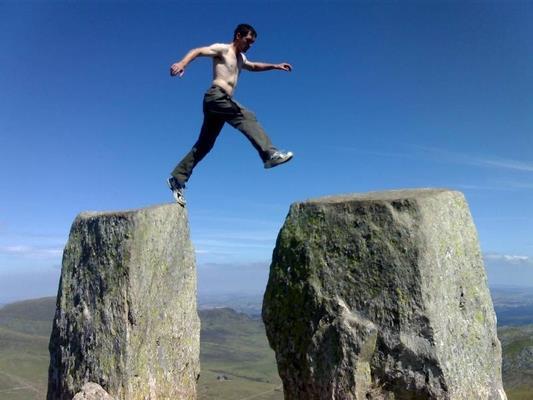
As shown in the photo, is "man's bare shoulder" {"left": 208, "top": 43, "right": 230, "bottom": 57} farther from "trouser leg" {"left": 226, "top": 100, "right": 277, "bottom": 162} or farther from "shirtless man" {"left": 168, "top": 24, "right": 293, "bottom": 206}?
"trouser leg" {"left": 226, "top": 100, "right": 277, "bottom": 162}

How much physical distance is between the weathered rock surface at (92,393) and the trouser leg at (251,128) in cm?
605

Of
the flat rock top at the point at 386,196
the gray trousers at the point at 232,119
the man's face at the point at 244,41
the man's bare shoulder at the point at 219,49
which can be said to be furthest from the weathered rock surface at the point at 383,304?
the man's face at the point at 244,41

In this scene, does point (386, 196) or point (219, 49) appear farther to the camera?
point (219, 49)

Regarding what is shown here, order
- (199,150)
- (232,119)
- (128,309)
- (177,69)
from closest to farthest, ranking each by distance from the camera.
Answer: (177,69) < (128,309) < (232,119) < (199,150)

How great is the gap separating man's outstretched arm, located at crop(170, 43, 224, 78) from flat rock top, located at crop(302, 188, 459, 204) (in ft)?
13.0

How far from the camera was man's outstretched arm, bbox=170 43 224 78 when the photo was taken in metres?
11.5

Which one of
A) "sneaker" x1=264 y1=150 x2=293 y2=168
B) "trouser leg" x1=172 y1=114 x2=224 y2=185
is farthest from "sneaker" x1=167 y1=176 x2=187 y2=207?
"sneaker" x1=264 y1=150 x2=293 y2=168

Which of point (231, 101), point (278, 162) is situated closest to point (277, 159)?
point (278, 162)

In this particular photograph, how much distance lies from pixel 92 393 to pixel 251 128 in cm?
667

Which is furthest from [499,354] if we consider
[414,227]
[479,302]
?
[414,227]

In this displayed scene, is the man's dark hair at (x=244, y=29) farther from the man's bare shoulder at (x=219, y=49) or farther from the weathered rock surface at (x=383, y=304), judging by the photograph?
the weathered rock surface at (x=383, y=304)

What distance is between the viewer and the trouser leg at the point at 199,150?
13346 millimetres

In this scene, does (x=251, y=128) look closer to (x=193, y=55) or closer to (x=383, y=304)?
(x=193, y=55)

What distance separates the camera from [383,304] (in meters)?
8.98
